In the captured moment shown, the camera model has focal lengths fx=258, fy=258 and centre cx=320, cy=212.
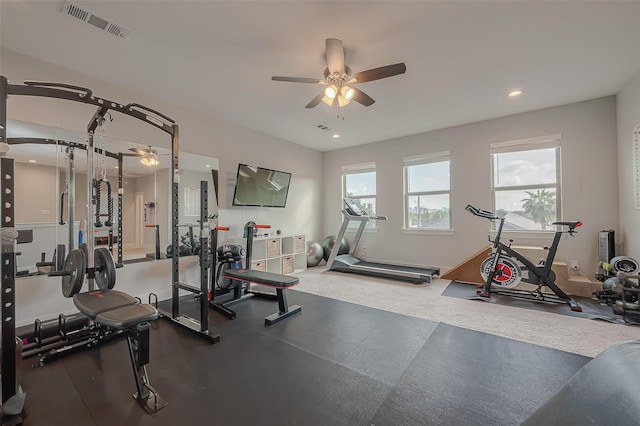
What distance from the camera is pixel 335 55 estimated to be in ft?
7.97

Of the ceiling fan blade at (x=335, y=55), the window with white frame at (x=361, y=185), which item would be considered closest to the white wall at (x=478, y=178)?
the window with white frame at (x=361, y=185)

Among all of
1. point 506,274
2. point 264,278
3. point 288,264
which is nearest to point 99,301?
point 264,278

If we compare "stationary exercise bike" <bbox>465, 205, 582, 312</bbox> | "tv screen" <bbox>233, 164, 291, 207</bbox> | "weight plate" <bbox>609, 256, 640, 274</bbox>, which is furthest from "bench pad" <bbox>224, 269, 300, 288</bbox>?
"weight plate" <bbox>609, 256, 640, 274</bbox>

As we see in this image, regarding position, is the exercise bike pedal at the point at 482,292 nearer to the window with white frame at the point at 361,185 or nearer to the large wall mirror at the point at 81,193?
the window with white frame at the point at 361,185

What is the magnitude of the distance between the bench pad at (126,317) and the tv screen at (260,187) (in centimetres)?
309

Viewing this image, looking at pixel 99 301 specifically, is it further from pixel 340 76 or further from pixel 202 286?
pixel 340 76

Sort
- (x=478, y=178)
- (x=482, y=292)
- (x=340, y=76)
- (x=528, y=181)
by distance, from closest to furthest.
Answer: (x=340, y=76)
(x=482, y=292)
(x=528, y=181)
(x=478, y=178)

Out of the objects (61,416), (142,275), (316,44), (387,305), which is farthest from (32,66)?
(387,305)

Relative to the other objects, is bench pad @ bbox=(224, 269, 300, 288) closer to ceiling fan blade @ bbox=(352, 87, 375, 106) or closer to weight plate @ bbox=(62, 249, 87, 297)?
weight plate @ bbox=(62, 249, 87, 297)

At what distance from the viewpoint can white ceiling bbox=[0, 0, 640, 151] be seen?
218 cm

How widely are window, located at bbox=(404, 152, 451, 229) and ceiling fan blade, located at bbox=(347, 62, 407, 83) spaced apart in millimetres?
3426

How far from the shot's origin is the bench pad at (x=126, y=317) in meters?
1.68

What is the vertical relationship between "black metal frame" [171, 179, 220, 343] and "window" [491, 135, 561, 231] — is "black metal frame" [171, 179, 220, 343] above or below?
below

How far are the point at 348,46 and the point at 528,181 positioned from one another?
4072mm
